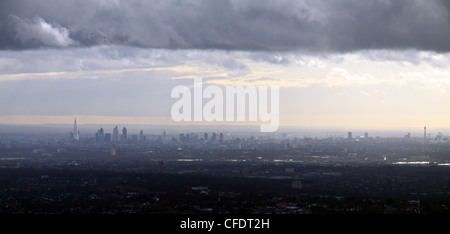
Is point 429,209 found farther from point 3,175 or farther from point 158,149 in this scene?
point 158,149

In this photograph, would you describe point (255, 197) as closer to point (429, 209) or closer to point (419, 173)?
point (429, 209)
